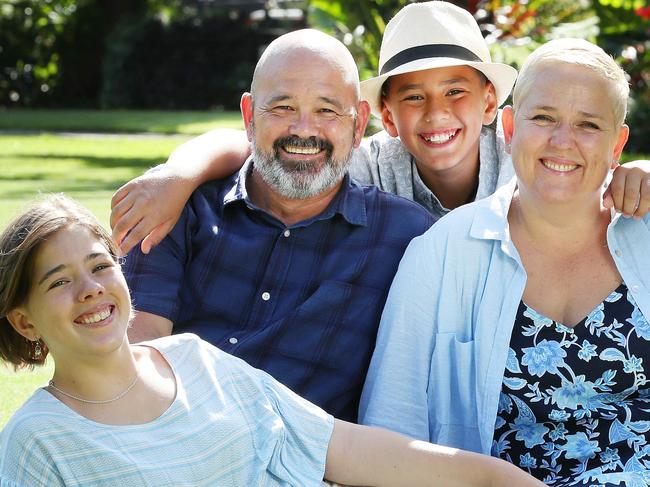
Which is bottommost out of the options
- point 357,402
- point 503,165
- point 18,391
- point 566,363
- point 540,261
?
point 18,391

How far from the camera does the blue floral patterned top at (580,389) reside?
312 cm

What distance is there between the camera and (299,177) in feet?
12.1

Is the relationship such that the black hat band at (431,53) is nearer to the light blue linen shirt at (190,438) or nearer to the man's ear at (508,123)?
the man's ear at (508,123)

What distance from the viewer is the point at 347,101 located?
12.2 ft

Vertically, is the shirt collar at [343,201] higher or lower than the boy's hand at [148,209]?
higher

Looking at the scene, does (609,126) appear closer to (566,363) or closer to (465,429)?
(566,363)

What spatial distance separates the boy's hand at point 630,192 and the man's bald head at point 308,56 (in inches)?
40.4

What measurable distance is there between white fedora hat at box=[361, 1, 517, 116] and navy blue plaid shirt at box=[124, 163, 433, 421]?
0.66m

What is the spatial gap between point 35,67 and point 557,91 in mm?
26664

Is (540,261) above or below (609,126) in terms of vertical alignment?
below

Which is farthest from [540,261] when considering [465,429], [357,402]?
[357,402]

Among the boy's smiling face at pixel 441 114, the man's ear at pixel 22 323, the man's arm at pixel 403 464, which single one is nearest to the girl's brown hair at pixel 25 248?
the man's ear at pixel 22 323

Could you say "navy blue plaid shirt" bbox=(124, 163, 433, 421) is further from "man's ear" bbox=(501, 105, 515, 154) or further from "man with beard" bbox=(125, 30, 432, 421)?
"man's ear" bbox=(501, 105, 515, 154)

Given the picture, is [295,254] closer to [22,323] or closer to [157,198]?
[157,198]
